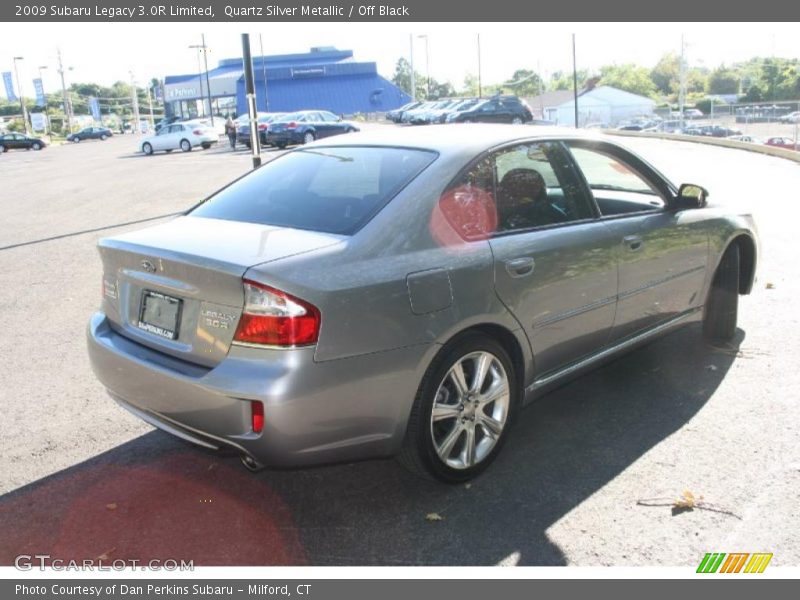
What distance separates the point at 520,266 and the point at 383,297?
34.9 inches

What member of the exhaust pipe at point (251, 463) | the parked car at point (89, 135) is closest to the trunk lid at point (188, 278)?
the exhaust pipe at point (251, 463)

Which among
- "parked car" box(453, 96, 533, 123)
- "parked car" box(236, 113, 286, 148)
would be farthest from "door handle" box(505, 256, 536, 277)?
"parked car" box(453, 96, 533, 123)

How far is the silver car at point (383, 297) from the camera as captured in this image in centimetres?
300

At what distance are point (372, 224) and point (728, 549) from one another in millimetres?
2019

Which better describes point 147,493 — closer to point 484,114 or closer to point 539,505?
point 539,505

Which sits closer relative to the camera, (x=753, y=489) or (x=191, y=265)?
(x=191, y=265)

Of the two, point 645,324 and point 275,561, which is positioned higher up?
point 645,324

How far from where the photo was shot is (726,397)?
4.56 m

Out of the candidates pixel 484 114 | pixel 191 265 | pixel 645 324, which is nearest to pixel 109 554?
pixel 191 265

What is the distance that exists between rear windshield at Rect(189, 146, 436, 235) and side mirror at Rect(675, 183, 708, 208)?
1.94m

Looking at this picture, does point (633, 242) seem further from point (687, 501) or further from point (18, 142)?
point (18, 142)

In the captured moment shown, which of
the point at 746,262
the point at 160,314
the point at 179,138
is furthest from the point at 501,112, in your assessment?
the point at 160,314

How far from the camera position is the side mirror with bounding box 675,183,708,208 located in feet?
15.7

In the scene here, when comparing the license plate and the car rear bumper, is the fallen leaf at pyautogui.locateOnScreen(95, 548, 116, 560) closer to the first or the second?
the car rear bumper
